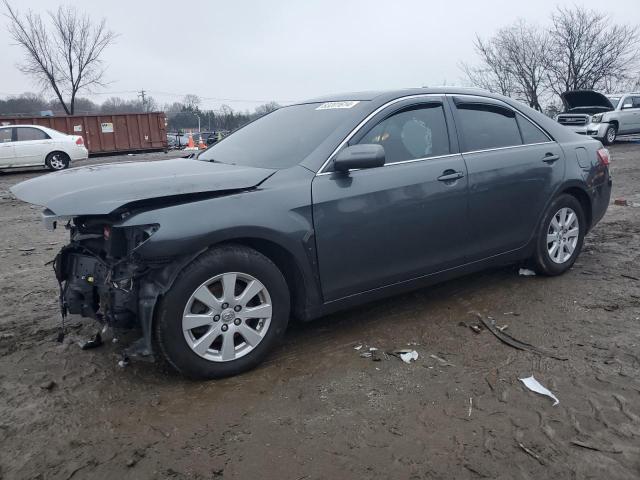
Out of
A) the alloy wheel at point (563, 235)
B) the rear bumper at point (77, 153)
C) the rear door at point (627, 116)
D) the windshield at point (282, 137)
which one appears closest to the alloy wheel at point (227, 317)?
the windshield at point (282, 137)

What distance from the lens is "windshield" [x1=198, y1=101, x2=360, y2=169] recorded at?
355 centimetres

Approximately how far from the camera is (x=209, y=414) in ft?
8.96

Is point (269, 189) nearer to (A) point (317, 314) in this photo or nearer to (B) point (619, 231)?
(A) point (317, 314)

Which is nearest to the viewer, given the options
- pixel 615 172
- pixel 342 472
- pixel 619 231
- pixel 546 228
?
pixel 342 472

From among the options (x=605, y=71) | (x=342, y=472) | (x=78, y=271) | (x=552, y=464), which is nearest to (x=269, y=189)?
(x=78, y=271)

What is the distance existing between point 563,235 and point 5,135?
1582 centimetres

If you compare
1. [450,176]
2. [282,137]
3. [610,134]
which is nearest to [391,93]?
[450,176]

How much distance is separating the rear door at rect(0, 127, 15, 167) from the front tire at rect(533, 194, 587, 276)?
50.9ft

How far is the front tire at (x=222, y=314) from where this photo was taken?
2852 mm

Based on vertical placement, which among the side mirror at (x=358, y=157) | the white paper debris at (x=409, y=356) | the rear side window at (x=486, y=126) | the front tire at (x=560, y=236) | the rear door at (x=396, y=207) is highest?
the rear side window at (x=486, y=126)

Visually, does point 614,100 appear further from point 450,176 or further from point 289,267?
point 289,267

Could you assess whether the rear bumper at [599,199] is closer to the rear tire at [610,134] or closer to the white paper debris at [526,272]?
the white paper debris at [526,272]

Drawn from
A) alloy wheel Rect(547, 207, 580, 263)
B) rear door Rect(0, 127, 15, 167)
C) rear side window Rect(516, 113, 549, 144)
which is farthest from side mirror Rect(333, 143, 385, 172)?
rear door Rect(0, 127, 15, 167)

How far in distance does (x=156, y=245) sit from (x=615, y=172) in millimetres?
12162
